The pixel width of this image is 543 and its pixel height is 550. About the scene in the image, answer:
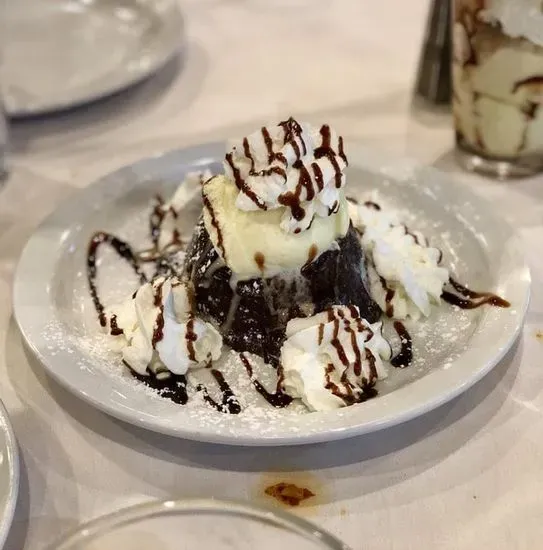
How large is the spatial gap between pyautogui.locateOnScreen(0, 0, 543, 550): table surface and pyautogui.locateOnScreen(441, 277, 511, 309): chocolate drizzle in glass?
79mm

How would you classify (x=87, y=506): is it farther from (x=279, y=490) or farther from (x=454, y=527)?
(x=454, y=527)

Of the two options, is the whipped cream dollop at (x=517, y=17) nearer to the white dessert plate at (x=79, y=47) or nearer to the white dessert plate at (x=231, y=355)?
the white dessert plate at (x=231, y=355)

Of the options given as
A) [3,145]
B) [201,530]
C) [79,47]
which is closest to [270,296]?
[201,530]

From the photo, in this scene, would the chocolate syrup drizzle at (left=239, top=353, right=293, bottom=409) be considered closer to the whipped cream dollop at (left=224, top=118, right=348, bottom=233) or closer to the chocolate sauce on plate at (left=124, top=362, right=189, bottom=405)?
the chocolate sauce on plate at (left=124, top=362, right=189, bottom=405)

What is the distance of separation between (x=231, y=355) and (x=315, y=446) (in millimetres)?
202

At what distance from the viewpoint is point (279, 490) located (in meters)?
0.91

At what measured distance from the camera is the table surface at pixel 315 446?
2.87 ft

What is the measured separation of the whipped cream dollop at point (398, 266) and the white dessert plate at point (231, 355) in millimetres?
31

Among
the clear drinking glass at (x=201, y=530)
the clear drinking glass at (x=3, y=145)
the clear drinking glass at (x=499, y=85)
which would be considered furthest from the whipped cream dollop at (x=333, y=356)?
the clear drinking glass at (x=3, y=145)

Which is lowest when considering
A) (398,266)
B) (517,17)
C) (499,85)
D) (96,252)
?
(96,252)

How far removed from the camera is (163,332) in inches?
40.9

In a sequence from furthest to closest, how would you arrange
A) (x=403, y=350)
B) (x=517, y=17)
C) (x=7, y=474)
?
(x=517, y=17) → (x=403, y=350) → (x=7, y=474)

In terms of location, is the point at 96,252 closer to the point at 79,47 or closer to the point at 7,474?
the point at 7,474

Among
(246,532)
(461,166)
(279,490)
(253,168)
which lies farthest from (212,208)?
(461,166)
